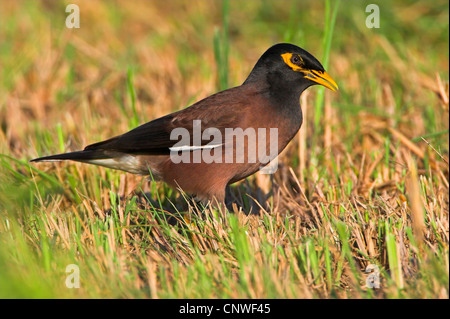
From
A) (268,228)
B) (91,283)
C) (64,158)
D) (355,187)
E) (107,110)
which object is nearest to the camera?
Result: (91,283)

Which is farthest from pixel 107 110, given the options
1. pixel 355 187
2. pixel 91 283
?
pixel 91 283

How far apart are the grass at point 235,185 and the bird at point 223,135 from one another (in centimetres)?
24

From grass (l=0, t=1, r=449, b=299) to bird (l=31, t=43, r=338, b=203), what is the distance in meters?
0.24

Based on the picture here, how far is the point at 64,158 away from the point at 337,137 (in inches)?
105

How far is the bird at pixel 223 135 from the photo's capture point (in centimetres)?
413

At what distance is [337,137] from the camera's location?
573cm

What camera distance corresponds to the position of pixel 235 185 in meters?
5.08

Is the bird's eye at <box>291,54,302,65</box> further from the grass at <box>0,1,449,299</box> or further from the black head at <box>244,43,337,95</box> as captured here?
the grass at <box>0,1,449,299</box>

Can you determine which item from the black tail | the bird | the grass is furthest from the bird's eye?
the black tail

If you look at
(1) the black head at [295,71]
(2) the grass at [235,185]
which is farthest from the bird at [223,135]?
(2) the grass at [235,185]

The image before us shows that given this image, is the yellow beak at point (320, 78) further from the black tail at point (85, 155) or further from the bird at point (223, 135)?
the black tail at point (85, 155)

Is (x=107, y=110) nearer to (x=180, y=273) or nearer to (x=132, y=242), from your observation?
(x=132, y=242)

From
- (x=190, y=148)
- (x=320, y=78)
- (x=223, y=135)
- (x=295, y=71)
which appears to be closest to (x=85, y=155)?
(x=190, y=148)

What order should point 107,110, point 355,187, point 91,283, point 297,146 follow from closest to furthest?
point 91,283, point 355,187, point 297,146, point 107,110
